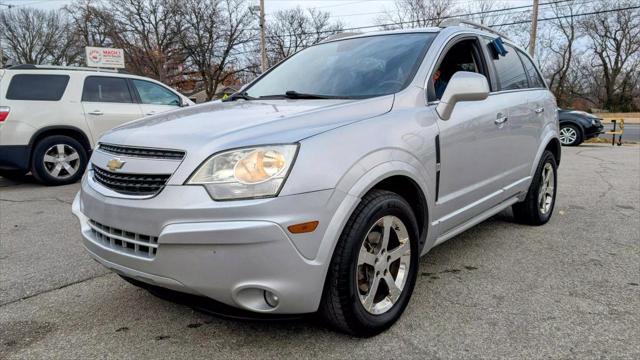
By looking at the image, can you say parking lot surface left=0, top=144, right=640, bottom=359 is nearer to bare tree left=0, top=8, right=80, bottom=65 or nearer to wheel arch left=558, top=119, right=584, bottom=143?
wheel arch left=558, top=119, right=584, bottom=143

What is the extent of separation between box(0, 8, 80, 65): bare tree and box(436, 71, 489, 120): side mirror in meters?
55.5

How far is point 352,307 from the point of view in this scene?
2.35 m

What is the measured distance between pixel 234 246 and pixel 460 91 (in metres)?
1.71

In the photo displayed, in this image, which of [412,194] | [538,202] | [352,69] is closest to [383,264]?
[412,194]

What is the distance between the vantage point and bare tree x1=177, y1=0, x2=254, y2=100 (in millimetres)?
41469

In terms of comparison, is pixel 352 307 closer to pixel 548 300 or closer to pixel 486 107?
pixel 548 300

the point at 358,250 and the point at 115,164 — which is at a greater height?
the point at 115,164

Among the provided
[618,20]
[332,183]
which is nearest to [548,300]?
[332,183]

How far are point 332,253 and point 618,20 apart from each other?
54928mm

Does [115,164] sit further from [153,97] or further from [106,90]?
[153,97]

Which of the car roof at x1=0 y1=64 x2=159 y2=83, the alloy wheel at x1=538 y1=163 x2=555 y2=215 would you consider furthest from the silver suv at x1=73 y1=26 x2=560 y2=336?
the car roof at x1=0 y1=64 x2=159 y2=83

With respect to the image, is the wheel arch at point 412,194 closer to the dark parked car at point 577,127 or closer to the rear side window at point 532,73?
the rear side window at point 532,73

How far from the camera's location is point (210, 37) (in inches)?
1663

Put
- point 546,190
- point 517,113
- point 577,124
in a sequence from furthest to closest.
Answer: point 577,124, point 546,190, point 517,113
